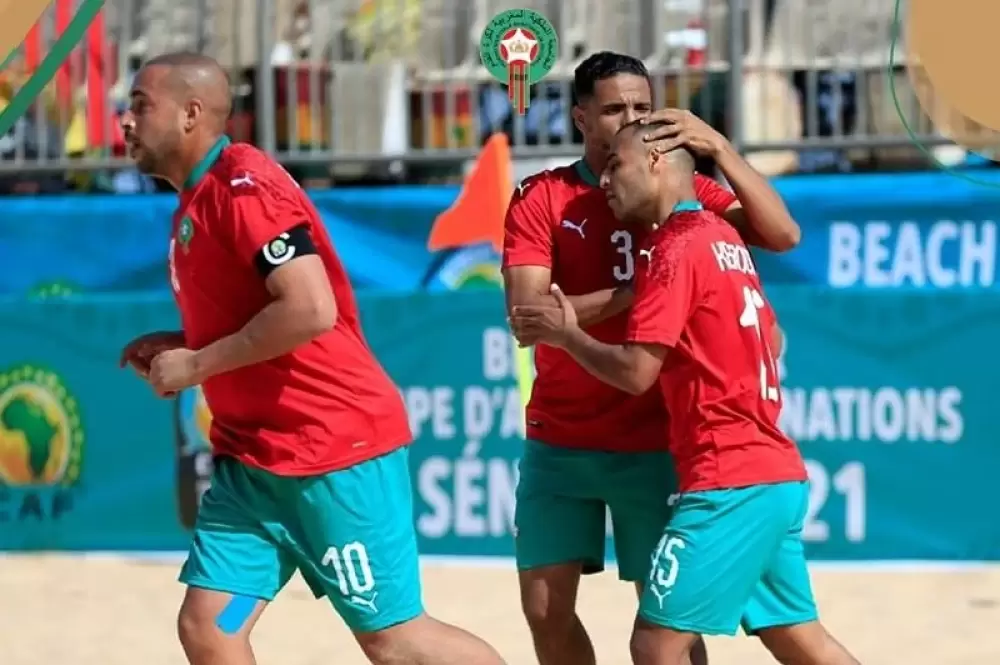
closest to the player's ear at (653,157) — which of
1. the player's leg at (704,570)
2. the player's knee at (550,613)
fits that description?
the player's leg at (704,570)

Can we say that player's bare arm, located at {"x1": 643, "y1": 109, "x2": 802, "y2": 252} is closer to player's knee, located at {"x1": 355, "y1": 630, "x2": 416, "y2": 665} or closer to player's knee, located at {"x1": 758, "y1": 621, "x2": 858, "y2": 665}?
player's knee, located at {"x1": 758, "y1": 621, "x2": 858, "y2": 665}

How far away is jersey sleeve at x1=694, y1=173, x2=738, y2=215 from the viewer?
4.57 meters

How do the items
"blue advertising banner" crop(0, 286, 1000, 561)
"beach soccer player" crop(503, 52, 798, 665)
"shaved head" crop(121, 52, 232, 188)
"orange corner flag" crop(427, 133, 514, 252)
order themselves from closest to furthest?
"shaved head" crop(121, 52, 232, 188) < "beach soccer player" crop(503, 52, 798, 665) < "blue advertising banner" crop(0, 286, 1000, 561) < "orange corner flag" crop(427, 133, 514, 252)

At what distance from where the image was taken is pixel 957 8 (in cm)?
743

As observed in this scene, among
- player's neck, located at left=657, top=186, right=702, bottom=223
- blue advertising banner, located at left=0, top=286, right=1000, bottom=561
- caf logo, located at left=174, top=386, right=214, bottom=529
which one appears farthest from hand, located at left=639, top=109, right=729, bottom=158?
caf logo, located at left=174, top=386, right=214, bottom=529

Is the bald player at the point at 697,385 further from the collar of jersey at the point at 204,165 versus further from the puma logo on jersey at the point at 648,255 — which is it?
the collar of jersey at the point at 204,165

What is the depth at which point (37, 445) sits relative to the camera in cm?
805

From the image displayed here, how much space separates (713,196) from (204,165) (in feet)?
4.23

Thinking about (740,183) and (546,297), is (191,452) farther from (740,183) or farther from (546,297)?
(740,183)

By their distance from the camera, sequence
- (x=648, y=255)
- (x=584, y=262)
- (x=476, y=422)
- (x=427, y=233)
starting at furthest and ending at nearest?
(x=427, y=233)
(x=476, y=422)
(x=584, y=262)
(x=648, y=255)

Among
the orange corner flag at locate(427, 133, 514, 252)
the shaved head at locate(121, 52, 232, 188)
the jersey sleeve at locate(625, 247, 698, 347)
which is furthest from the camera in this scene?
the orange corner flag at locate(427, 133, 514, 252)

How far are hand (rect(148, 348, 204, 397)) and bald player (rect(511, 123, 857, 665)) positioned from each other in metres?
0.75

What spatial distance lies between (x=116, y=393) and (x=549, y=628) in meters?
3.88

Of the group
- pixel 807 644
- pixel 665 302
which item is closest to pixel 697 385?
pixel 665 302
